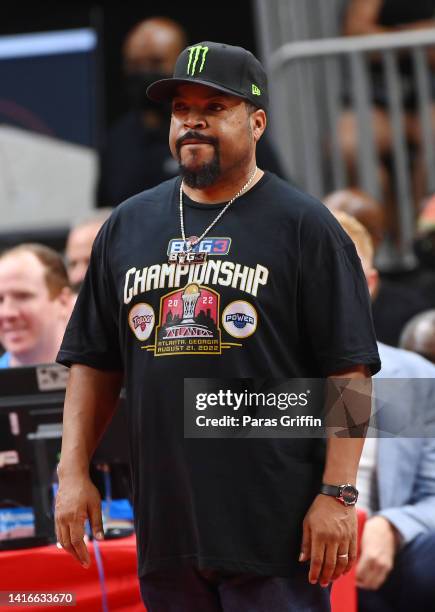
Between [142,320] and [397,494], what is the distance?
1.72m

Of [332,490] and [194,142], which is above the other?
[194,142]

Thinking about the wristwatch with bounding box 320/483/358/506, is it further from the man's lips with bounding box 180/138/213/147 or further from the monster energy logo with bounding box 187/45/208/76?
the monster energy logo with bounding box 187/45/208/76

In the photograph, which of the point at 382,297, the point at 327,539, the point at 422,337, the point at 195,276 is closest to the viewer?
the point at 327,539

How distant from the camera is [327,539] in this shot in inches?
104

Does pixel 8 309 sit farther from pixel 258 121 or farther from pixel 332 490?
pixel 332 490

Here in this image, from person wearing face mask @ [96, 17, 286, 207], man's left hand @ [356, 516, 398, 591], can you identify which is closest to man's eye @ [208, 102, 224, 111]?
man's left hand @ [356, 516, 398, 591]

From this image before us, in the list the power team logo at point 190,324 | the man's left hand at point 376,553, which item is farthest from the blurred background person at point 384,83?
the power team logo at point 190,324

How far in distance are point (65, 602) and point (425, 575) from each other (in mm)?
1255

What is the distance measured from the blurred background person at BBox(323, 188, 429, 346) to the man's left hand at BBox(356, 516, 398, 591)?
2.04m

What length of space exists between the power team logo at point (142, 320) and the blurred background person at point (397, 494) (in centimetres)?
136

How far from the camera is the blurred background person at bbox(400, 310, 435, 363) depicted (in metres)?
5.06

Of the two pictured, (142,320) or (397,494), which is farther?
(397,494)

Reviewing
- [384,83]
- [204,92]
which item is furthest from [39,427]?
[384,83]

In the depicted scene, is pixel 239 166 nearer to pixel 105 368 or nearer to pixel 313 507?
pixel 105 368
